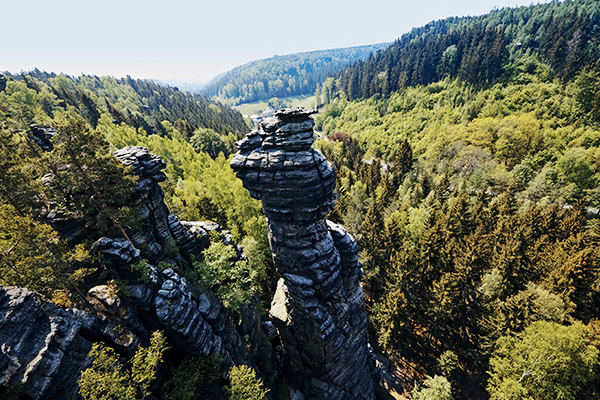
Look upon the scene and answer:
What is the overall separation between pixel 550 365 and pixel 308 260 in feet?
93.4

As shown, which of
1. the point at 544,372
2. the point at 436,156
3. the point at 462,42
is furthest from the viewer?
the point at 462,42

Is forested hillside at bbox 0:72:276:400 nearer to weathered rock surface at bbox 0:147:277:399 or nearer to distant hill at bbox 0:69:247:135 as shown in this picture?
weathered rock surface at bbox 0:147:277:399

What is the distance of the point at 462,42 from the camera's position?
461 feet

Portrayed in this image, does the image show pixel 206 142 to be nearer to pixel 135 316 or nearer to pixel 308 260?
pixel 135 316

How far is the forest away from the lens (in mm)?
19844

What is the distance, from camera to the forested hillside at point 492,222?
28.4 metres

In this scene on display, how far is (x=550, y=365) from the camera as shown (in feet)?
78.9

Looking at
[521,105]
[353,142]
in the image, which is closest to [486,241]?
[353,142]

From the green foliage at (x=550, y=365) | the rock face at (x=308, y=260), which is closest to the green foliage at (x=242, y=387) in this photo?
the rock face at (x=308, y=260)

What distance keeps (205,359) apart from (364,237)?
118 feet

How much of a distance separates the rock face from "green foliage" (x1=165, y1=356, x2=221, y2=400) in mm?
9686

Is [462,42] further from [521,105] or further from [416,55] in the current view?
[521,105]

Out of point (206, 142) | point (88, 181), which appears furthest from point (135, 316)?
point (206, 142)

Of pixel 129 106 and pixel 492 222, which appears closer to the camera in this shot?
pixel 492 222
